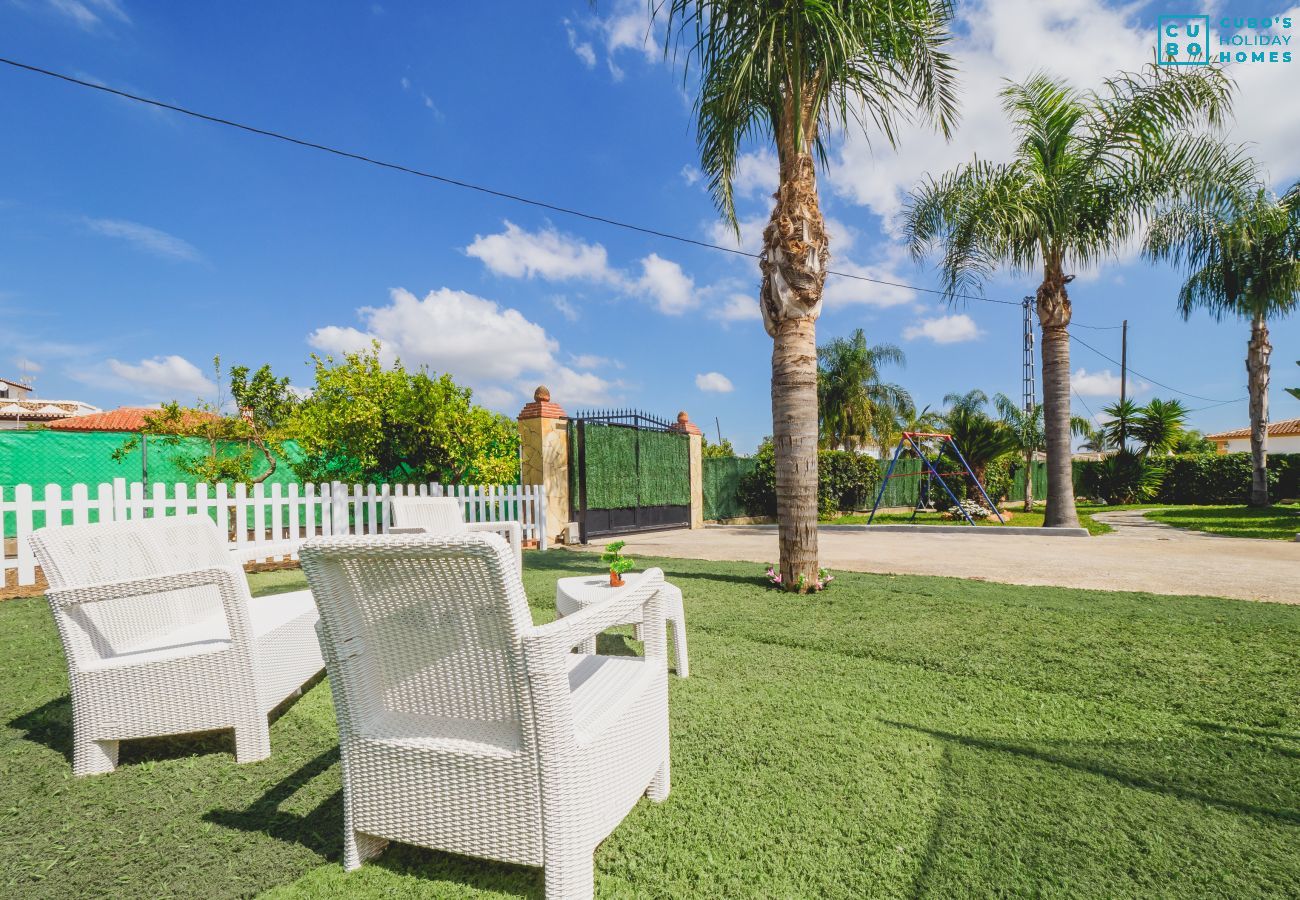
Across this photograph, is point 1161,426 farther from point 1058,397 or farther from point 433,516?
point 433,516

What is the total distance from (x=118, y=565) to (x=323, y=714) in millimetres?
1001

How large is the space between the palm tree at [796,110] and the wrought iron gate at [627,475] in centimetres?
549

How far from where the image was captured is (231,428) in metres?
10.1

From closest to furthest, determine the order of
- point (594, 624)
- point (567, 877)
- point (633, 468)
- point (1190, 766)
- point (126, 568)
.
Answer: point (567, 877) < point (594, 624) < point (1190, 766) < point (126, 568) < point (633, 468)

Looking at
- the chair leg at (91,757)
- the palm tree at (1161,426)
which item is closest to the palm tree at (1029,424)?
the palm tree at (1161,426)

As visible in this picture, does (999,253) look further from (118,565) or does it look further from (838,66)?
(118,565)

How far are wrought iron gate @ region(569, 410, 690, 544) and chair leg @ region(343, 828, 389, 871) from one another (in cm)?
863

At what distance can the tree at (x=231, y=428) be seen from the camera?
9484 mm

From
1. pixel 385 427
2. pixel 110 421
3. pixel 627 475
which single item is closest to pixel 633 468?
pixel 627 475

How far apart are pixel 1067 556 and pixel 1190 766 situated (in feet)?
22.2

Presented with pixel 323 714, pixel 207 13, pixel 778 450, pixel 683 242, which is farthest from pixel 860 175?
pixel 207 13

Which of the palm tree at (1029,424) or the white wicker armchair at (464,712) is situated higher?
the palm tree at (1029,424)

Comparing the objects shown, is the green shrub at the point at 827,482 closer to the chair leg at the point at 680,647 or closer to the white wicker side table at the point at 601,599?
the white wicker side table at the point at 601,599

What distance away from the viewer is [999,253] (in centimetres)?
1051
